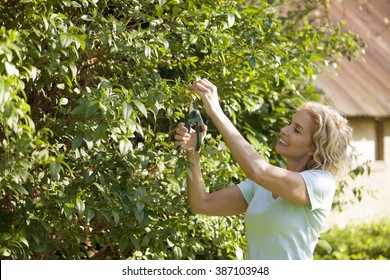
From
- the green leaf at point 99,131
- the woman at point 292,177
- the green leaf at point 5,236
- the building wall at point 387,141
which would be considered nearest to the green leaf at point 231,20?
the woman at point 292,177

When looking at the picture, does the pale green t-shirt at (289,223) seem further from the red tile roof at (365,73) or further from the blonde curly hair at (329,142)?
the red tile roof at (365,73)

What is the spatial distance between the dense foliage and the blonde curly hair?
0.63 m

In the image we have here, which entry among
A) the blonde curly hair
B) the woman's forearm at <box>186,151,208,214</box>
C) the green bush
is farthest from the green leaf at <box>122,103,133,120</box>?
the green bush

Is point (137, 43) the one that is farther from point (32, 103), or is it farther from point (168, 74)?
point (168, 74)

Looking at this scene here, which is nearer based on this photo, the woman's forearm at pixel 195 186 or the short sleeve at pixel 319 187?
the short sleeve at pixel 319 187

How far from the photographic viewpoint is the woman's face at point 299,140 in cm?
341

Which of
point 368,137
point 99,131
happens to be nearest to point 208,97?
point 99,131

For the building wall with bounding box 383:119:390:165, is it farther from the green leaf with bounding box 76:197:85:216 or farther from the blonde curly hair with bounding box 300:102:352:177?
the green leaf with bounding box 76:197:85:216

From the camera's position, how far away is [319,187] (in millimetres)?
3287

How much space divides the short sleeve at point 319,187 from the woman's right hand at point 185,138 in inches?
22.5

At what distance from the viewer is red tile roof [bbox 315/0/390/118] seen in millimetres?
10734

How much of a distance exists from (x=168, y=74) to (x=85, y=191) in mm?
1465
